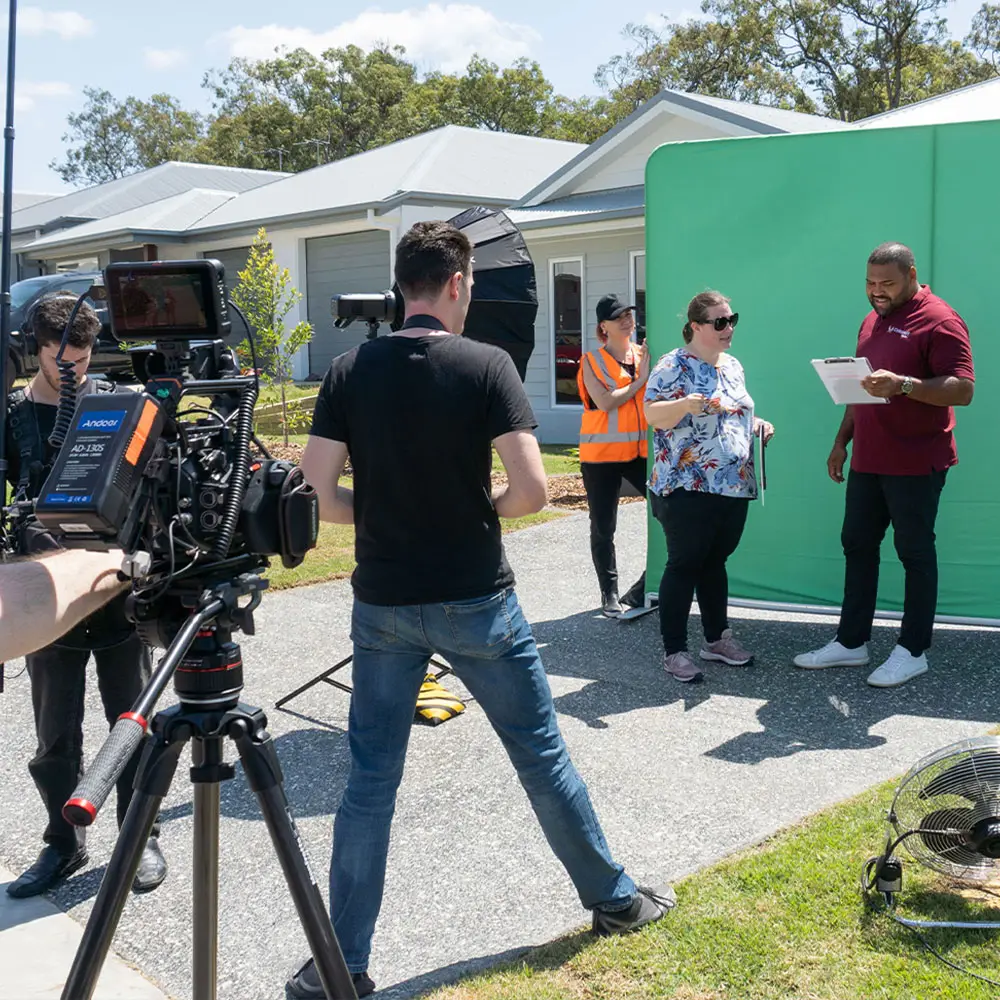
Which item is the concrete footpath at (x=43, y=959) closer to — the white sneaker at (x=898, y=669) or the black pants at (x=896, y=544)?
the white sneaker at (x=898, y=669)

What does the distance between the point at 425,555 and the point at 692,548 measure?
2931 millimetres

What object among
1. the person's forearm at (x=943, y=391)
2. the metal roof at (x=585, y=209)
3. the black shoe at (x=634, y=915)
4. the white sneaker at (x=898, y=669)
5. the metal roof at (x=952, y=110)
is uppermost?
the metal roof at (x=585, y=209)

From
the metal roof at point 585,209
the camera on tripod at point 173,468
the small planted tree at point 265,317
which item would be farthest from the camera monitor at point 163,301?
the metal roof at point 585,209

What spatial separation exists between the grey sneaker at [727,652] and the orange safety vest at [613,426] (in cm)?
137

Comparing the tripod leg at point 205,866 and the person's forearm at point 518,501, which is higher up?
the person's forearm at point 518,501

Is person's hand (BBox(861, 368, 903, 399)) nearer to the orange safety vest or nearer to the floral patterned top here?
the floral patterned top

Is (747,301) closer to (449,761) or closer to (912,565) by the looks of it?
(912,565)

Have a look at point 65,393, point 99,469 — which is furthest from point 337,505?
point 99,469

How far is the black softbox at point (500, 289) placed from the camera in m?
5.29

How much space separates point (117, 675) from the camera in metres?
3.94

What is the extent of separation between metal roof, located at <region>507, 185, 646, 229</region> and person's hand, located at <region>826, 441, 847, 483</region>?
781 cm

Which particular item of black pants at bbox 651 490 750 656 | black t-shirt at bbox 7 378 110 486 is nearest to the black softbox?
black pants at bbox 651 490 750 656

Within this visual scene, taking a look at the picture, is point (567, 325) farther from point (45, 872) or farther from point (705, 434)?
point (45, 872)

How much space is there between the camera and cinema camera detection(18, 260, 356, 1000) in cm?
186
